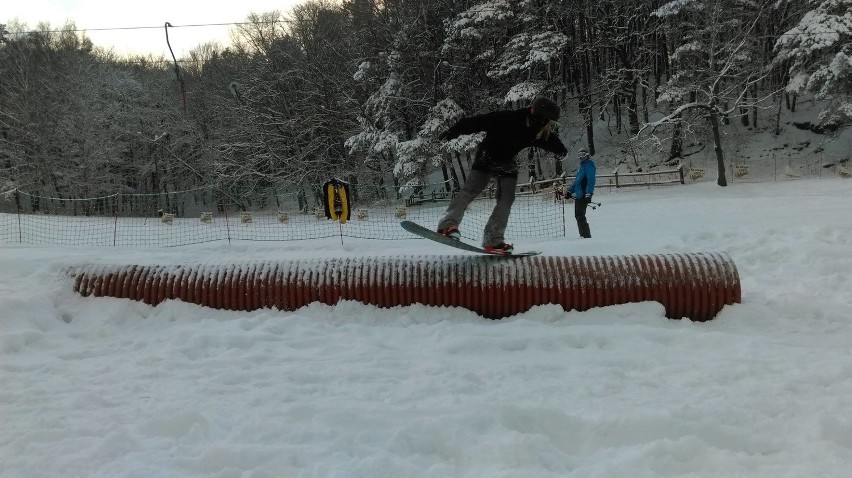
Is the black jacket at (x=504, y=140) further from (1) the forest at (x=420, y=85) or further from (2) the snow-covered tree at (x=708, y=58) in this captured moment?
(2) the snow-covered tree at (x=708, y=58)

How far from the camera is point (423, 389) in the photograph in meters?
3.37

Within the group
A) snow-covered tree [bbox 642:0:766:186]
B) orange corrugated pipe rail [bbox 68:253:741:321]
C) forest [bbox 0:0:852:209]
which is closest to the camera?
orange corrugated pipe rail [bbox 68:253:741:321]

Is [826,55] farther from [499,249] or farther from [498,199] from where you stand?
[499,249]

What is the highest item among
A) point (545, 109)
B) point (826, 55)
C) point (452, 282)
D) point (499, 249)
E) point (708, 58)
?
point (708, 58)

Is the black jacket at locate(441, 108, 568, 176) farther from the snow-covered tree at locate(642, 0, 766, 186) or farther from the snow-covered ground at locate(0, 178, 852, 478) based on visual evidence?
the snow-covered tree at locate(642, 0, 766, 186)

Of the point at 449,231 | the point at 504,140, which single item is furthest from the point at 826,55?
the point at 449,231

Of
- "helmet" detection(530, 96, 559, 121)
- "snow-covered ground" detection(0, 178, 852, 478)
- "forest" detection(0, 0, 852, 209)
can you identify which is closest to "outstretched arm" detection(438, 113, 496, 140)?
"helmet" detection(530, 96, 559, 121)

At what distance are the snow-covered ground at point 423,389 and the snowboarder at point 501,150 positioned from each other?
1054 millimetres

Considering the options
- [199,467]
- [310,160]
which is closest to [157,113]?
[310,160]

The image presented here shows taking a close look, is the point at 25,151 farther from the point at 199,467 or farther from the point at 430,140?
the point at 199,467

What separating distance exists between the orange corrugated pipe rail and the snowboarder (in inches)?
15.6

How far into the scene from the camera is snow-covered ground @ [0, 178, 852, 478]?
2.54 metres

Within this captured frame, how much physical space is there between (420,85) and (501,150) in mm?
25193

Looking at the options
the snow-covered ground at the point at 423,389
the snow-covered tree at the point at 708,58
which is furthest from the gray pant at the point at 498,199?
the snow-covered tree at the point at 708,58
